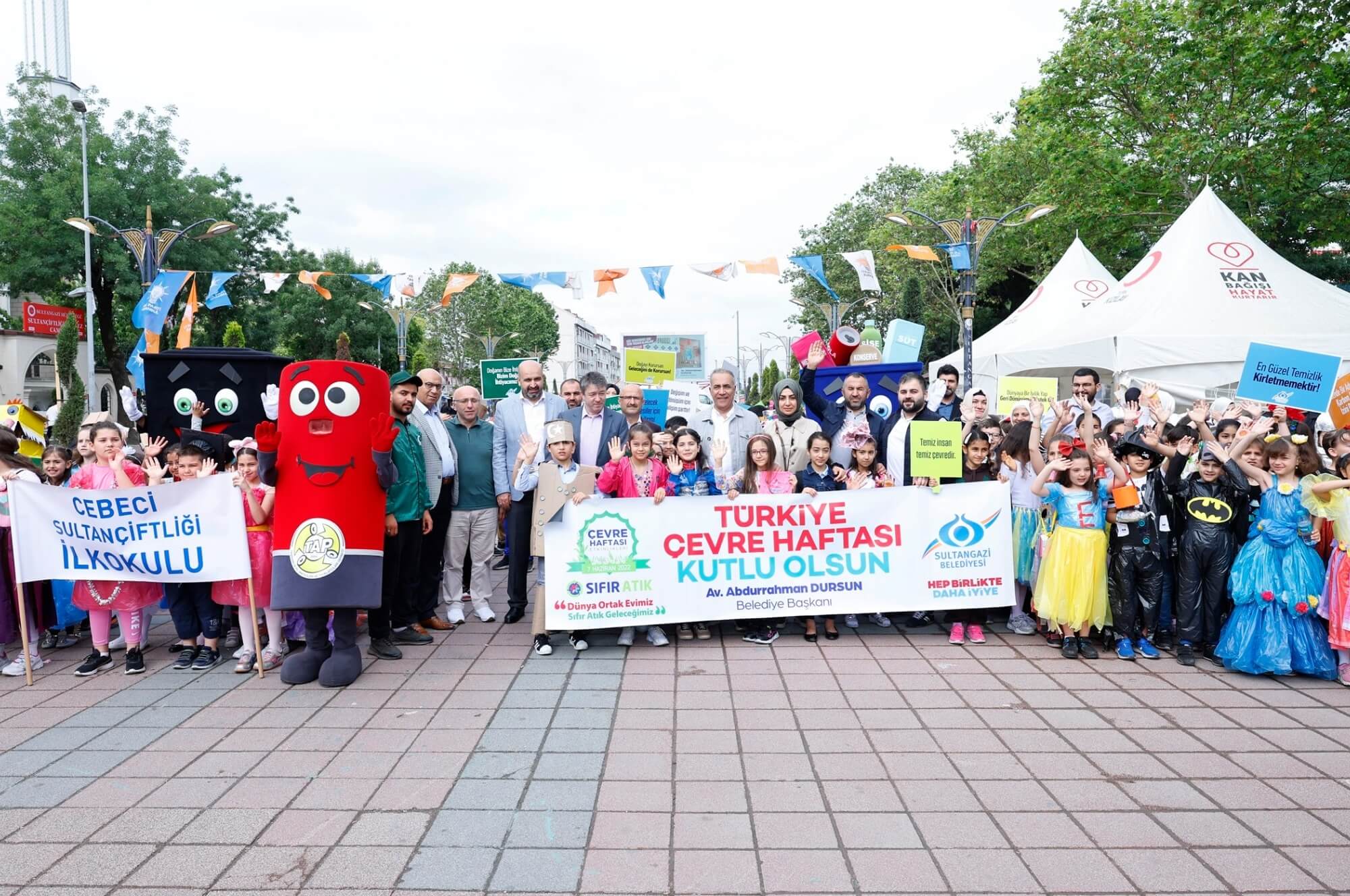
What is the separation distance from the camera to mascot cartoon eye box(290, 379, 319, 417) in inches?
192

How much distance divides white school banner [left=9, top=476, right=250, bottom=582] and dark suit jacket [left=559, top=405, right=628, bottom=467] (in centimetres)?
243

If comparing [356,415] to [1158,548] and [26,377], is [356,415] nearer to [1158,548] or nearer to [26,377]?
[1158,548]

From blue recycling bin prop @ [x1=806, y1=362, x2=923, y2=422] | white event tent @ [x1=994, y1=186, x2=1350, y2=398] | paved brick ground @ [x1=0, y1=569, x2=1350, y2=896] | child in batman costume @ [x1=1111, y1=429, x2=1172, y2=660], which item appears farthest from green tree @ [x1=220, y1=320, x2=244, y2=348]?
child in batman costume @ [x1=1111, y1=429, x2=1172, y2=660]

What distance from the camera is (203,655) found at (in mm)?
5379

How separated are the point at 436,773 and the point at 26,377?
147 ft

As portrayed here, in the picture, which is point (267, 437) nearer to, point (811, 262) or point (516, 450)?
point (516, 450)

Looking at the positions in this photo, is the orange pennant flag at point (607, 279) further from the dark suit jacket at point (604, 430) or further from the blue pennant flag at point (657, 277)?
A: the dark suit jacket at point (604, 430)

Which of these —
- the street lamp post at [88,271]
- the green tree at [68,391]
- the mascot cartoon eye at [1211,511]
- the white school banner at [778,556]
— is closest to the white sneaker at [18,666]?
the white school banner at [778,556]

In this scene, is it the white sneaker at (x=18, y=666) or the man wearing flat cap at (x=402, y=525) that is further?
the man wearing flat cap at (x=402, y=525)

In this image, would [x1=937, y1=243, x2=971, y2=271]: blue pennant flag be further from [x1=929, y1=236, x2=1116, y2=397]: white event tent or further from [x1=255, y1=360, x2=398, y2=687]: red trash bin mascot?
[x1=255, y1=360, x2=398, y2=687]: red trash bin mascot

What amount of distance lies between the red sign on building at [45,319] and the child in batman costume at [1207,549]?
40123 mm

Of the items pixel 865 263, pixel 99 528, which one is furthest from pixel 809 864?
pixel 865 263

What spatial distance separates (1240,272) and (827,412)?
11339 mm

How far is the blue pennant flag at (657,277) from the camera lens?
40.4 ft
